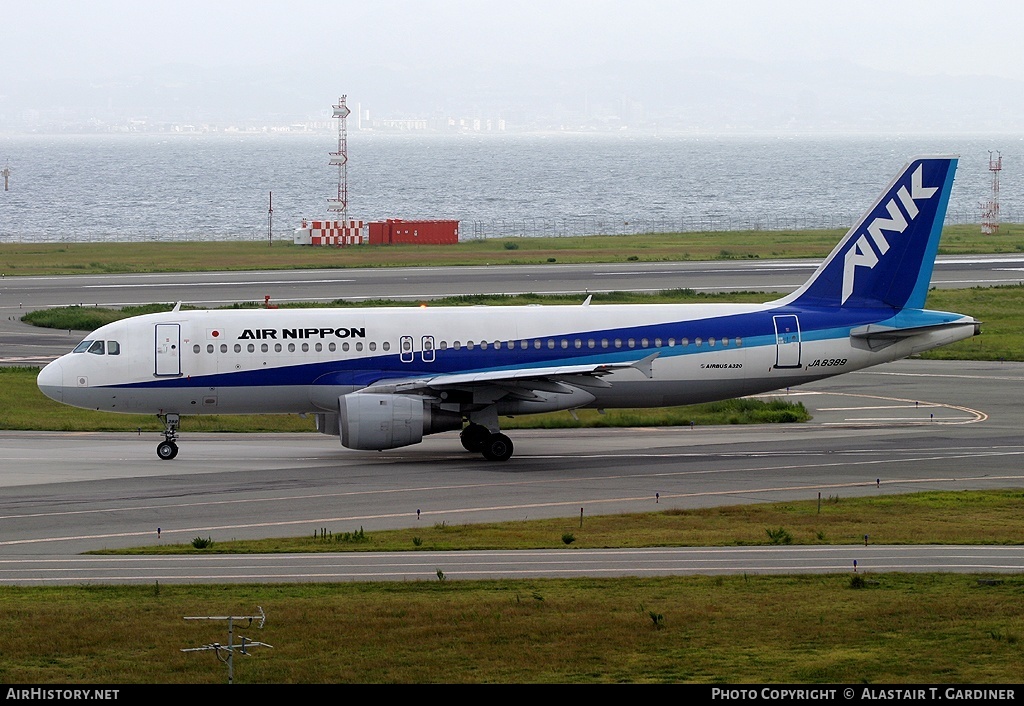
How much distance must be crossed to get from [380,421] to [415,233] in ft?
282

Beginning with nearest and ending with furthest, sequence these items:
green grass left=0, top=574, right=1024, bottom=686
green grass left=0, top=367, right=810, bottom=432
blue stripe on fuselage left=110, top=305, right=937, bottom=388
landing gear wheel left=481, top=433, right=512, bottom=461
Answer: green grass left=0, top=574, right=1024, bottom=686 < landing gear wheel left=481, top=433, right=512, bottom=461 < blue stripe on fuselage left=110, top=305, right=937, bottom=388 < green grass left=0, top=367, right=810, bottom=432

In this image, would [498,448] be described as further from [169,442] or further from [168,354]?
[168,354]

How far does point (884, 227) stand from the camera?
144ft

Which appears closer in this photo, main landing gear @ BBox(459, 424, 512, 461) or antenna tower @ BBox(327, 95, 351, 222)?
main landing gear @ BBox(459, 424, 512, 461)

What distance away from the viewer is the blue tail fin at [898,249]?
4353cm

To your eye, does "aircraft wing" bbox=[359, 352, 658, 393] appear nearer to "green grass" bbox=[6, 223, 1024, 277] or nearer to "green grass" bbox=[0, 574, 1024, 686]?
"green grass" bbox=[0, 574, 1024, 686]

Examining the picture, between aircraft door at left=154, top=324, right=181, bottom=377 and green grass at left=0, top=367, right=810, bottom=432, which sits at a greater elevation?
aircraft door at left=154, top=324, right=181, bottom=377

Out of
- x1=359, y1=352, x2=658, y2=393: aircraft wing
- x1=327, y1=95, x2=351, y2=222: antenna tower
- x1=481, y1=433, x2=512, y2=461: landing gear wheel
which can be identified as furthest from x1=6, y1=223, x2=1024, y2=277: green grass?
x1=481, y1=433, x2=512, y2=461: landing gear wheel

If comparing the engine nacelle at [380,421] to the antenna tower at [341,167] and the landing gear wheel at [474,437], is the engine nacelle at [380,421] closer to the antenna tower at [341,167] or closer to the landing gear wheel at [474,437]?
the landing gear wheel at [474,437]

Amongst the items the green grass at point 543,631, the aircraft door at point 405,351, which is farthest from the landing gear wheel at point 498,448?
the green grass at point 543,631

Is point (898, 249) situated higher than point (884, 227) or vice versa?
point (884, 227)

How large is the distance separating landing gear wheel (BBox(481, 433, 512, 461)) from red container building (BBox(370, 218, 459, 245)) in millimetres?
82939

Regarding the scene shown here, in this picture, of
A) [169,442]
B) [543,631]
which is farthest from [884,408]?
[543,631]

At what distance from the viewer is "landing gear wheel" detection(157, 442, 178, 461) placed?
4059 cm
